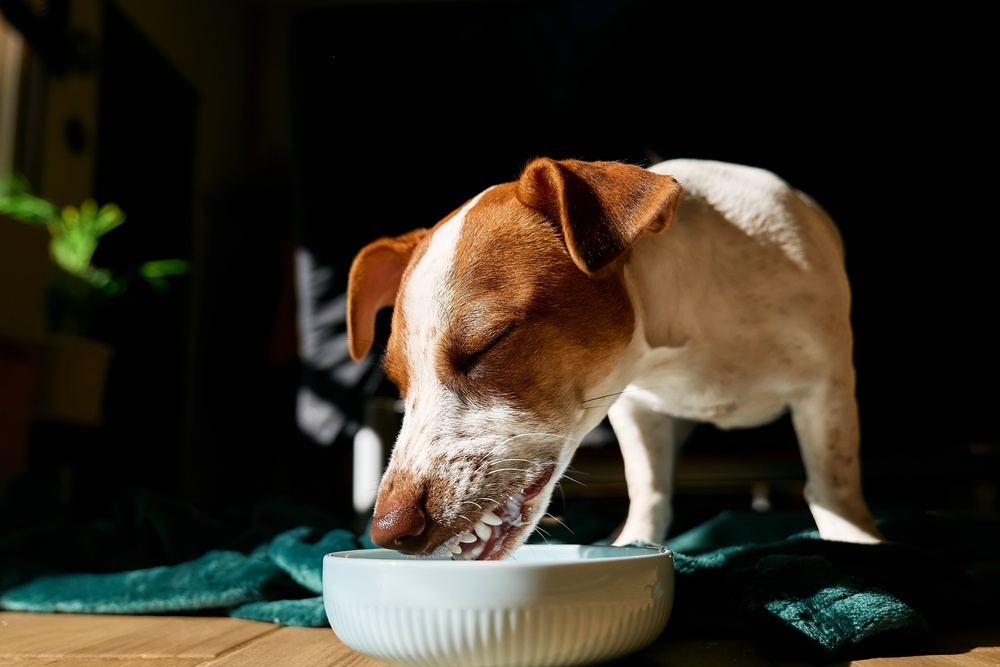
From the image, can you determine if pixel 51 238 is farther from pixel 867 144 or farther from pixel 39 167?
pixel 867 144

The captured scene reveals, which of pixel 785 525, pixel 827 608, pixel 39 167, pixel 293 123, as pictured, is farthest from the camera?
pixel 39 167

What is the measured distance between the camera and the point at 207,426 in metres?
3.57

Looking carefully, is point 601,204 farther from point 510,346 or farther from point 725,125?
point 725,125

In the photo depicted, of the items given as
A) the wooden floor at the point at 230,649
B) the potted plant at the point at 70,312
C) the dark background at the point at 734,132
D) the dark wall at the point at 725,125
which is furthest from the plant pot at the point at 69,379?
the wooden floor at the point at 230,649

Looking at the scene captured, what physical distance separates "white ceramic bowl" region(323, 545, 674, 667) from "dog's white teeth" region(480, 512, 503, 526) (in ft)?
0.55

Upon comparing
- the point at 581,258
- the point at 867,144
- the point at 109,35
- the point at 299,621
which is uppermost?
the point at 109,35

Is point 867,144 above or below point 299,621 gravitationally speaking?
above

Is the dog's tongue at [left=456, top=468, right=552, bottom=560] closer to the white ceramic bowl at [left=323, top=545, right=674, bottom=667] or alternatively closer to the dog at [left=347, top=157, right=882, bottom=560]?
the dog at [left=347, top=157, right=882, bottom=560]

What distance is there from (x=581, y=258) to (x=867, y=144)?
1.73 meters

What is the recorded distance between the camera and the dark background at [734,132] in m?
2.10

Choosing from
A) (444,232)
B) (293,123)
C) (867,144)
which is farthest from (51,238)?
(867,144)

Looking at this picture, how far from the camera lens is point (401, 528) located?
29.3 inches

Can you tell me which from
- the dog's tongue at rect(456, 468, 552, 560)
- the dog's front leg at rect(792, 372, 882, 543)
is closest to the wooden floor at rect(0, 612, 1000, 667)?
the dog's tongue at rect(456, 468, 552, 560)

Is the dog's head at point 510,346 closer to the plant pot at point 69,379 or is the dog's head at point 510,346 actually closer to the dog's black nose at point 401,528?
the dog's black nose at point 401,528
